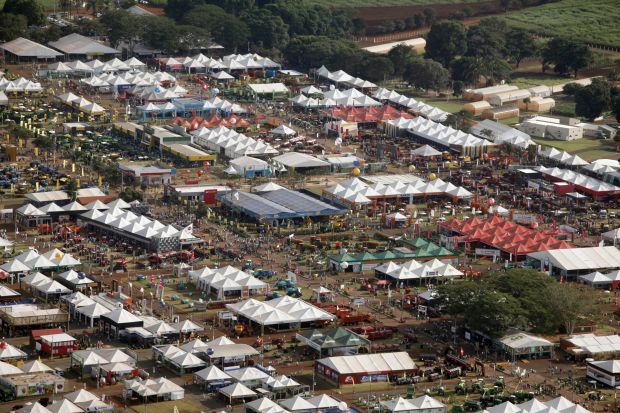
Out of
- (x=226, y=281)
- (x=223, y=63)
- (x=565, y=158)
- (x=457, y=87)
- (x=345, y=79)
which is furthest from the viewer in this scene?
(x=223, y=63)

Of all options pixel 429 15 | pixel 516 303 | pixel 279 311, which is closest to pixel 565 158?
pixel 516 303

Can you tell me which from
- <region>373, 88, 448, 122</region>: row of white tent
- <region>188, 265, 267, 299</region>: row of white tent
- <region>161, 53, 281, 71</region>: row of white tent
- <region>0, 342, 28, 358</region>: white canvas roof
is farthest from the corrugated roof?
<region>0, 342, 28, 358</region>: white canvas roof

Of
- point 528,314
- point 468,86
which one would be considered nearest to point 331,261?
point 528,314

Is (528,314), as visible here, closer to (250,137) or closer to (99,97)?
(250,137)

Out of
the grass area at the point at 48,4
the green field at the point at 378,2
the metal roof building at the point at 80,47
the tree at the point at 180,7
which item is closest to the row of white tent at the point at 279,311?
the metal roof building at the point at 80,47

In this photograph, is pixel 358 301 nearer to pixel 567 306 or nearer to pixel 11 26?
pixel 567 306

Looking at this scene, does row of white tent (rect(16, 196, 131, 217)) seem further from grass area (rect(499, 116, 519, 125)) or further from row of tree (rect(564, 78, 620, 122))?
row of tree (rect(564, 78, 620, 122))
